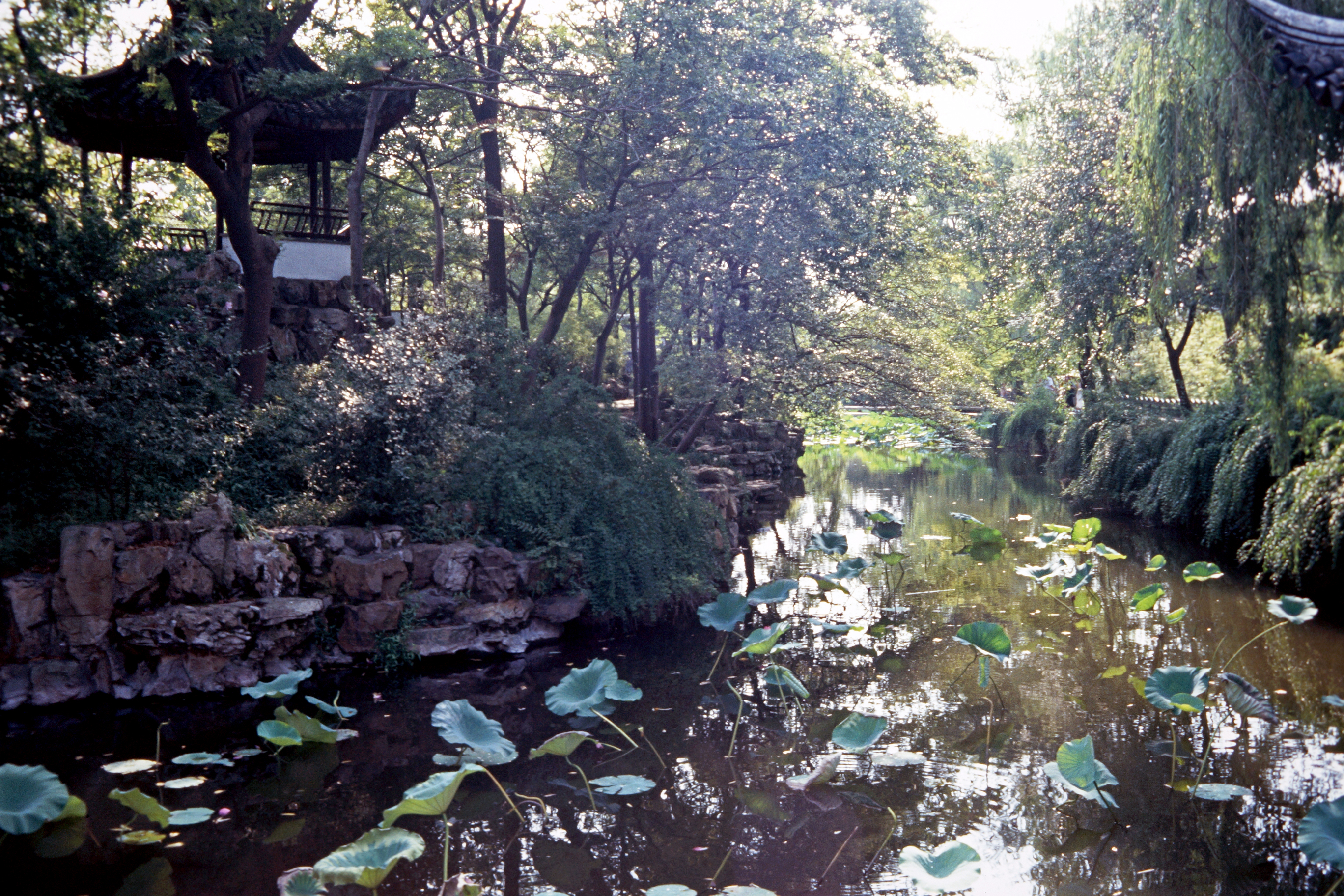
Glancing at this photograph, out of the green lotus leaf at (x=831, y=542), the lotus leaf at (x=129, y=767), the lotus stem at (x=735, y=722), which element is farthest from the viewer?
the green lotus leaf at (x=831, y=542)

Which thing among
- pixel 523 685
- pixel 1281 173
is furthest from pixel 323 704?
pixel 1281 173

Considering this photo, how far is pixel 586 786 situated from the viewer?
16.6 ft

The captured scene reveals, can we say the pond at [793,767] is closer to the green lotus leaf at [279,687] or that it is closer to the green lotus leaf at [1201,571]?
the green lotus leaf at [279,687]

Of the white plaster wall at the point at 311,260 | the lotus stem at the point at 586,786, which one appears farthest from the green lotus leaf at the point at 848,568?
the white plaster wall at the point at 311,260

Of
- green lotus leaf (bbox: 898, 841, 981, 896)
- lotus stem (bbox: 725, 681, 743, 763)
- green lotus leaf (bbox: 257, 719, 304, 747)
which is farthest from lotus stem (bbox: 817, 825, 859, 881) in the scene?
green lotus leaf (bbox: 257, 719, 304, 747)

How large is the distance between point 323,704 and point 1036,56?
15846 mm

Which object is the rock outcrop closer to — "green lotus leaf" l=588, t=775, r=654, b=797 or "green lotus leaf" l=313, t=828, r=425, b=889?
"green lotus leaf" l=588, t=775, r=654, b=797

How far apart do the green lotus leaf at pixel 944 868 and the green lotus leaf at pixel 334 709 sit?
3.20m

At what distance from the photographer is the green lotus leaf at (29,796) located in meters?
3.73

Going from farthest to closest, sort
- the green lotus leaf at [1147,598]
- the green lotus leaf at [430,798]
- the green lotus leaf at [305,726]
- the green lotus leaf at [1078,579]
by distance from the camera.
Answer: the green lotus leaf at [1078,579]
the green lotus leaf at [1147,598]
the green lotus leaf at [305,726]
the green lotus leaf at [430,798]

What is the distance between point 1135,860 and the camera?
4148mm

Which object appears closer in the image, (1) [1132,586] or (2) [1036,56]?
(1) [1132,586]

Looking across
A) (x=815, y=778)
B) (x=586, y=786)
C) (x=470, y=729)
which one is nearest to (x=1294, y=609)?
(x=815, y=778)

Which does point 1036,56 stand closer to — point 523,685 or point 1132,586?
point 1132,586
